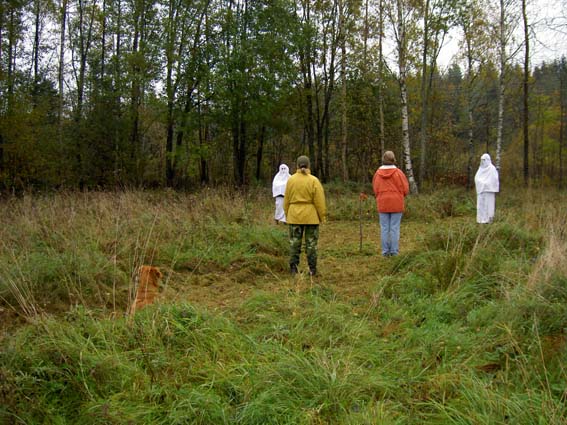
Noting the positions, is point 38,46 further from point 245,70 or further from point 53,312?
point 53,312

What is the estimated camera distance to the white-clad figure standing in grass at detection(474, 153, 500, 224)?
1027 cm

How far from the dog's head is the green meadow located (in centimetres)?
39

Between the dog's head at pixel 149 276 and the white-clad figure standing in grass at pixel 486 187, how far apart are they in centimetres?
770

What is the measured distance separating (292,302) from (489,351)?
1.97 metres

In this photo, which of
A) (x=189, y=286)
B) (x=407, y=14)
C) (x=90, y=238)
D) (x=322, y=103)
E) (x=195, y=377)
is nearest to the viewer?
(x=195, y=377)

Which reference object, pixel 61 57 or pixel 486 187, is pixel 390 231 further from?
pixel 61 57

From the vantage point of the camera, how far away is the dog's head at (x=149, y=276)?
524cm

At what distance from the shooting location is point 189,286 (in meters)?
6.12

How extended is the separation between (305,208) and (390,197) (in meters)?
1.83

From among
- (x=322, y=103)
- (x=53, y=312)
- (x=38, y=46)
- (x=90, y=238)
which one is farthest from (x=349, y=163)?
(x=53, y=312)

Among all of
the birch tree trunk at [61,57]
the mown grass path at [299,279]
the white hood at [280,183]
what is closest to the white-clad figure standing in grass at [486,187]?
the mown grass path at [299,279]

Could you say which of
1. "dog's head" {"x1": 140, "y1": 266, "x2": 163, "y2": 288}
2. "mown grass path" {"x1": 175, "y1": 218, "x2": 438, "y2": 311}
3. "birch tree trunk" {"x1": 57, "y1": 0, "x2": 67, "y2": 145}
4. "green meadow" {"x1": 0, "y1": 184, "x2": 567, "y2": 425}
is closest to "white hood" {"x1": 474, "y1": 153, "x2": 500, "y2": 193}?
"mown grass path" {"x1": 175, "y1": 218, "x2": 438, "y2": 311}

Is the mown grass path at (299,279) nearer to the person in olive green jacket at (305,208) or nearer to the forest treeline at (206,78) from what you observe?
the person in olive green jacket at (305,208)

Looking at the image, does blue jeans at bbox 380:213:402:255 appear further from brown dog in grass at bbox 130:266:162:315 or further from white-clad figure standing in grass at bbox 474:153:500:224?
brown dog in grass at bbox 130:266:162:315
